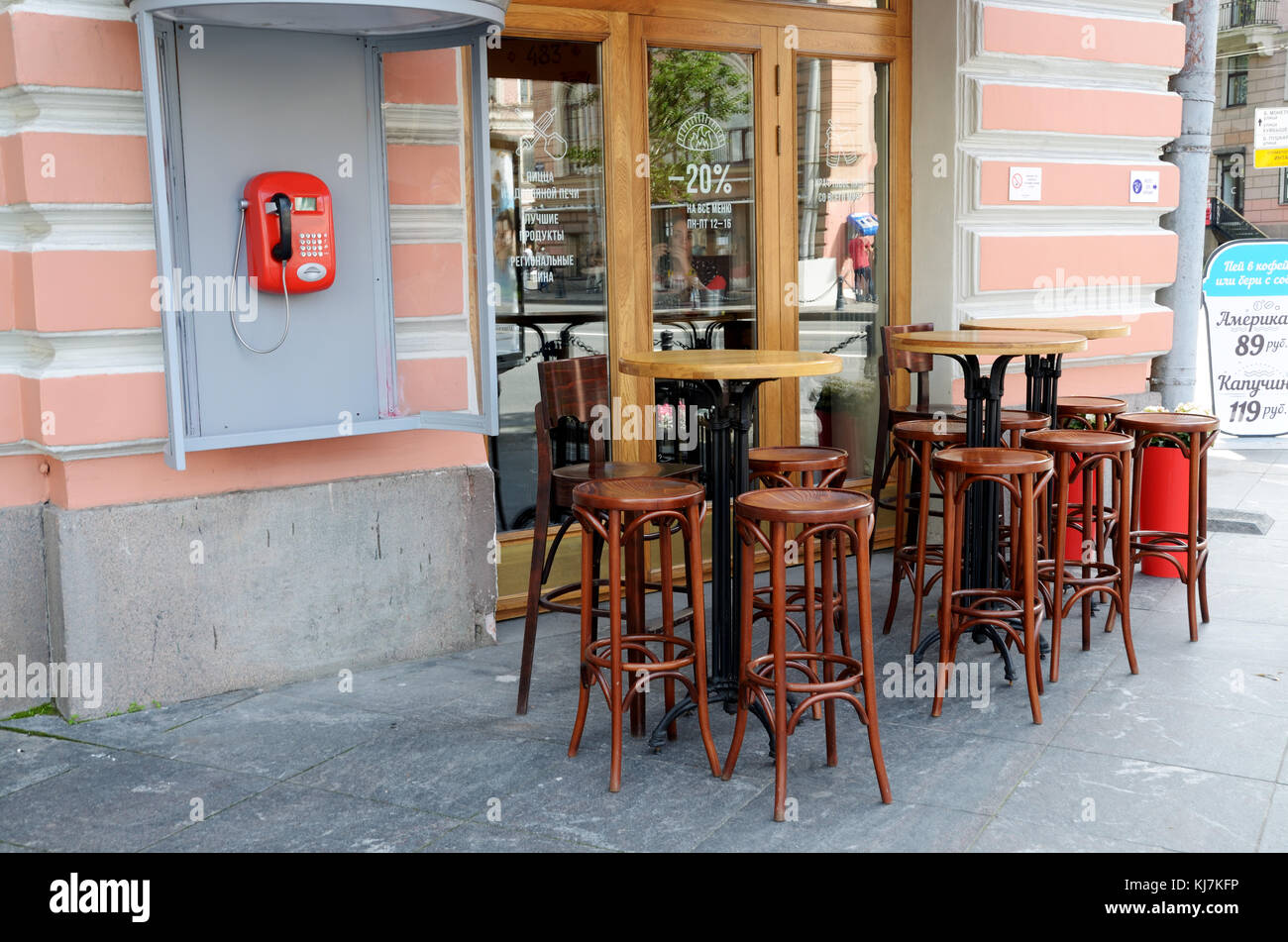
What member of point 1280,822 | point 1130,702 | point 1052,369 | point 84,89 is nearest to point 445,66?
point 84,89

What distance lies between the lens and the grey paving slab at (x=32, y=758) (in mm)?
3684

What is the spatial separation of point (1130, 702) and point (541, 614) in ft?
7.75

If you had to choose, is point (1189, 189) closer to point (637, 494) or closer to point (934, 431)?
point (934, 431)

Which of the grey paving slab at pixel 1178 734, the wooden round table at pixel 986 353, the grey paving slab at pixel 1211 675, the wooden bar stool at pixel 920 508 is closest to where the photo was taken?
the grey paving slab at pixel 1178 734

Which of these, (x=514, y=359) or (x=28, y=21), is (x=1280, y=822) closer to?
(x=514, y=359)

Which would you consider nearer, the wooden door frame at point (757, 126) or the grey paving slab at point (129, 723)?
the grey paving slab at point (129, 723)

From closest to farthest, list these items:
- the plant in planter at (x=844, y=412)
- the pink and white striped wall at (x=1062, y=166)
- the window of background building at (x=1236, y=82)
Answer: the pink and white striped wall at (x=1062, y=166) < the plant in planter at (x=844, y=412) < the window of background building at (x=1236, y=82)

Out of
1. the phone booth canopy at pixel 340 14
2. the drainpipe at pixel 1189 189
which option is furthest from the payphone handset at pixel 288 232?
the drainpipe at pixel 1189 189

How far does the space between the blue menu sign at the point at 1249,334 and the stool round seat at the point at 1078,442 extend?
16.9 feet

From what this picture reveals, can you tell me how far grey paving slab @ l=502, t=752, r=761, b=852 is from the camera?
3209mm

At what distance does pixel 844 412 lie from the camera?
252 inches

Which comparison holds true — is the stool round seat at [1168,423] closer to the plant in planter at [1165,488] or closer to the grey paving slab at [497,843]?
the plant in planter at [1165,488]

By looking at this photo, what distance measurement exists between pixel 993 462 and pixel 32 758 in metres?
3.01

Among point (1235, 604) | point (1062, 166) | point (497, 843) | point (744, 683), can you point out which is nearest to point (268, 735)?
point (497, 843)
